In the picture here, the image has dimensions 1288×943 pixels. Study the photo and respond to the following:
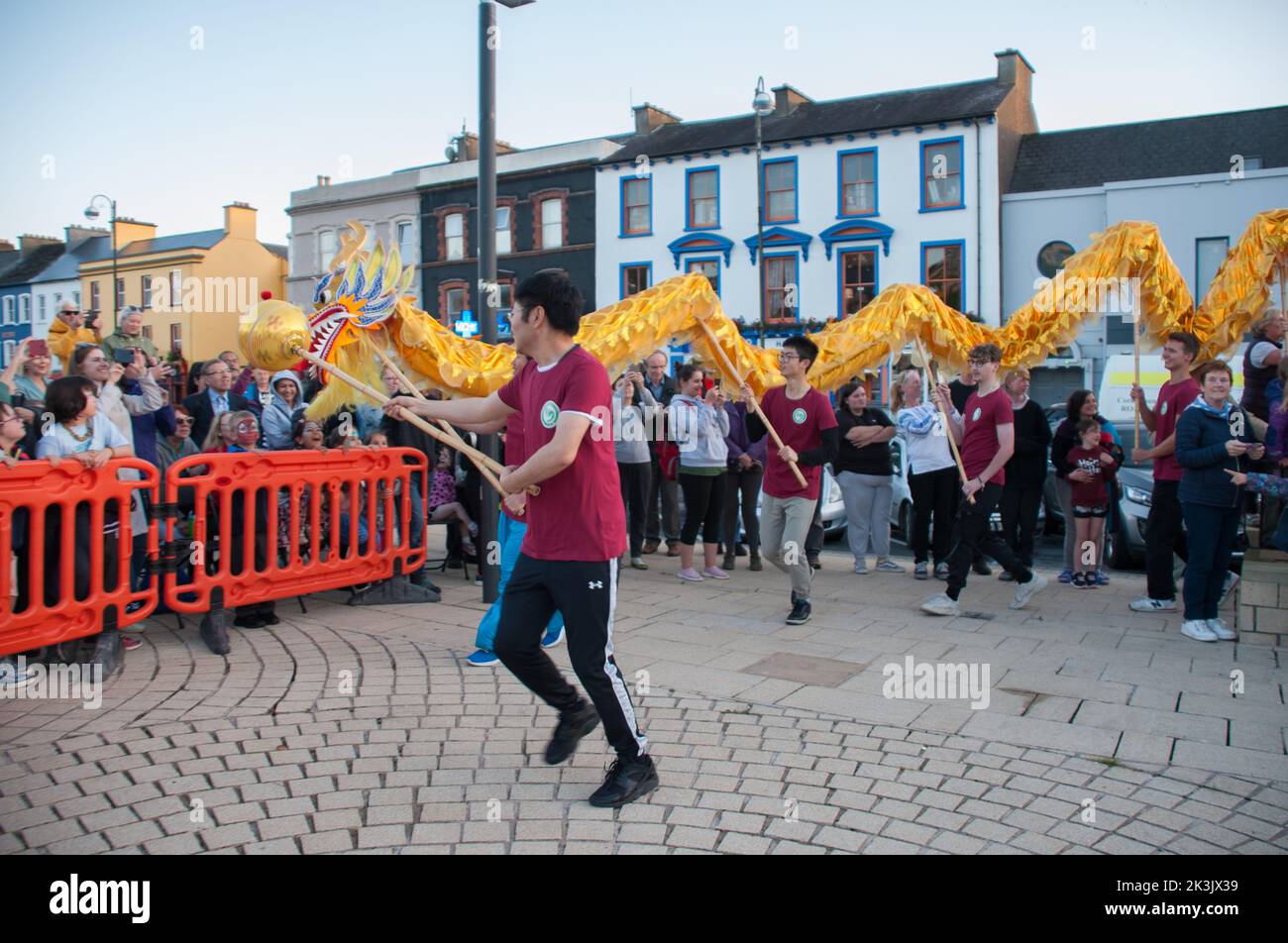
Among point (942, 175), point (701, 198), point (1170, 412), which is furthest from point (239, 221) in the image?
point (1170, 412)

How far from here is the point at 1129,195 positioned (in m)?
24.8

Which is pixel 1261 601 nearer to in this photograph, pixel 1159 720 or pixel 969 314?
pixel 1159 720

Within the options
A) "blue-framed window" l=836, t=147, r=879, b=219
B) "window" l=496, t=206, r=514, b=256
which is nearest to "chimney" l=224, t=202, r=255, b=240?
"window" l=496, t=206, r=514, b=256

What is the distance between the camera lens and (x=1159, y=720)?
496cm

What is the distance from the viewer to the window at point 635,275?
32.0 metres

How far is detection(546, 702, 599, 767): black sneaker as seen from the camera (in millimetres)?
4230

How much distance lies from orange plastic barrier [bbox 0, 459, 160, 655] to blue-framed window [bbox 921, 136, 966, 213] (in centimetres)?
2490

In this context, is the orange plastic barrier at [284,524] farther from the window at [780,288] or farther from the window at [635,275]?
the window at [635,275]

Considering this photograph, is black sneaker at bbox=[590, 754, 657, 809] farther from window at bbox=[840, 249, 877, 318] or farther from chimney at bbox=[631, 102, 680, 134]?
chimney at bbox=[631, 102, 680, 134]

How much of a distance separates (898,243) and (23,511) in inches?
1007

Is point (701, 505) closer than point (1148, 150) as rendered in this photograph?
Yes

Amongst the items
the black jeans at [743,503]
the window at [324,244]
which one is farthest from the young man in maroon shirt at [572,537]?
the window at [324,244]

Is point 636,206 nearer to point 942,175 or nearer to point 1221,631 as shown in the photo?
point 942,175

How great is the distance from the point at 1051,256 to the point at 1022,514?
63.7ft
